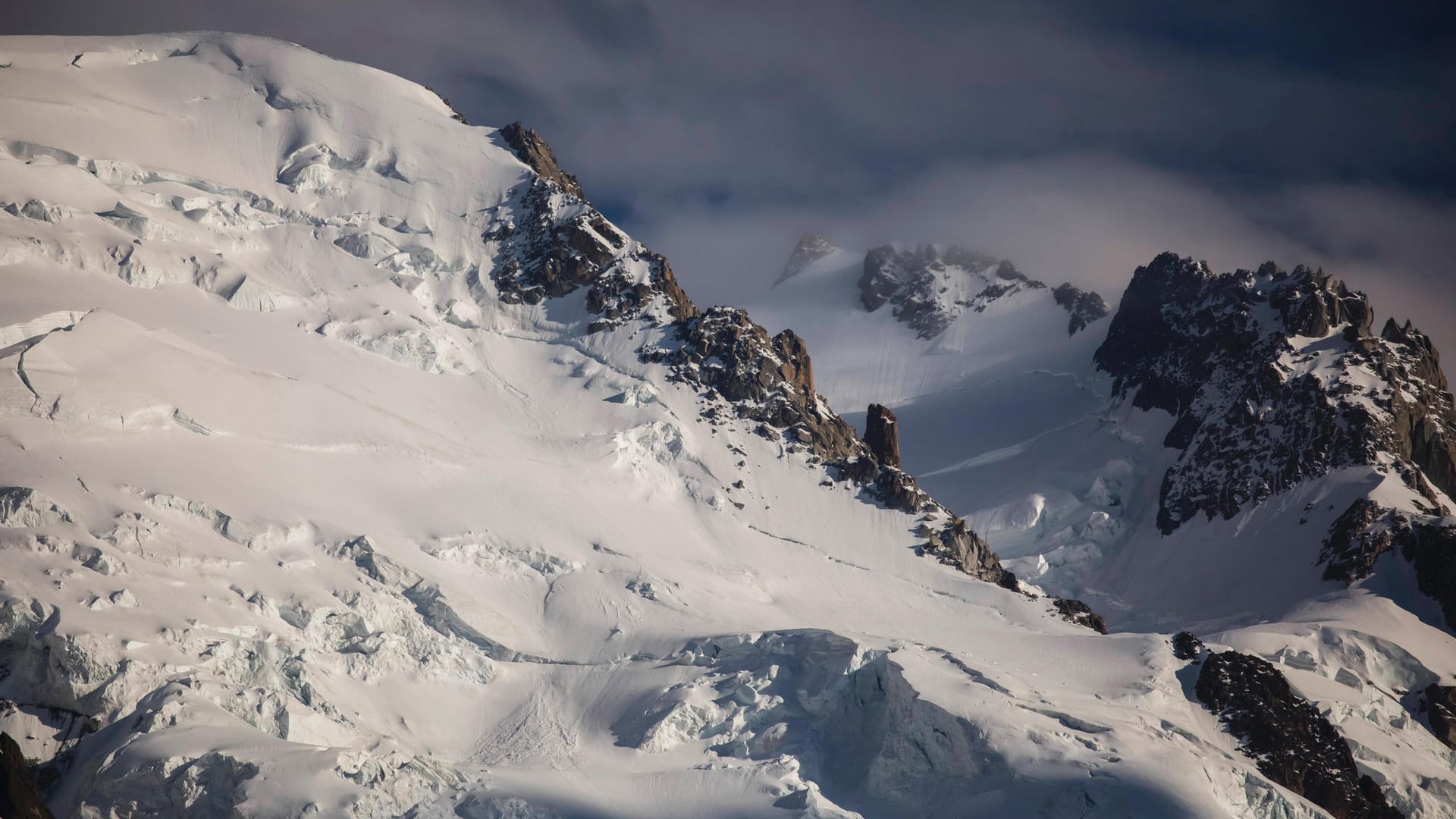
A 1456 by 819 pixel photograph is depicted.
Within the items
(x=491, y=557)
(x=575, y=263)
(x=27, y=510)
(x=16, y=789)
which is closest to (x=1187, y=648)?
(x=491, y=557)

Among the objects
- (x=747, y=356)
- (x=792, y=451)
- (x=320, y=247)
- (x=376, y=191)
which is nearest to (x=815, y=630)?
(x=792, y=451)

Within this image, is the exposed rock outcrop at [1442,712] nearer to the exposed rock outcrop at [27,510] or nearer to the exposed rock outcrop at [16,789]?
the exposed rock outcrop at [16,789]

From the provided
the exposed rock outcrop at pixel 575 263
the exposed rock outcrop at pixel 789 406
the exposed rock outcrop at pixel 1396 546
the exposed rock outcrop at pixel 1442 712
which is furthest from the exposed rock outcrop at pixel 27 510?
the exposed rock outcrop at pixel 1396 546

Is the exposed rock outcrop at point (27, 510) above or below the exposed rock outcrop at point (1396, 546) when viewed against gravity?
above

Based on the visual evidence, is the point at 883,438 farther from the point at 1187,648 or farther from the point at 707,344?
the point at 1187,648

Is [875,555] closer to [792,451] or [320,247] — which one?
[792,451]
